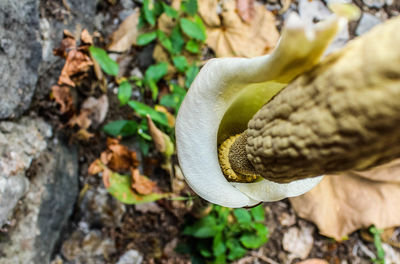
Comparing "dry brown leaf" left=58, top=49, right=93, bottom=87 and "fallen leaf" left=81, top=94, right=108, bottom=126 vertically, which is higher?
"dry brown leaf" left=58, top=49, right=93, bottom=87

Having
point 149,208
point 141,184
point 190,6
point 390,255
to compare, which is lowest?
point 390,255

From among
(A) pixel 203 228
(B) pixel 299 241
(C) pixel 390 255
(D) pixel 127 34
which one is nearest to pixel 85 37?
(D) pixel 127 34

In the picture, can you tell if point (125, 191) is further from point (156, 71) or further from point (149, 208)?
point (156, 71)

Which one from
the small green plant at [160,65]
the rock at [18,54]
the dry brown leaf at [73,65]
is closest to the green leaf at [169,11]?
the small green plant at [160,65]

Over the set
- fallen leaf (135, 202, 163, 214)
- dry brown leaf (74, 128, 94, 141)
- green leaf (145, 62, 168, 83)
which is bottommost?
fallen leaf (135, 202, 163, 214)

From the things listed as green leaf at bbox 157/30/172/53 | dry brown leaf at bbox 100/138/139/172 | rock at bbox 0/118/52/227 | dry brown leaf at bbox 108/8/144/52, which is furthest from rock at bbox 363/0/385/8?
rock at bbox 0/118/52/227

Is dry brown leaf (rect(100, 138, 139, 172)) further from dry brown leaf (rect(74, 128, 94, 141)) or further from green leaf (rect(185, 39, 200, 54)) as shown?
green leaf (rect(185, 39, 200, 54))

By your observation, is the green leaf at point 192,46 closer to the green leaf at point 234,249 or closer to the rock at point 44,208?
the rock at point 44,208

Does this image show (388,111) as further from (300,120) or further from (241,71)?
(241,71)
